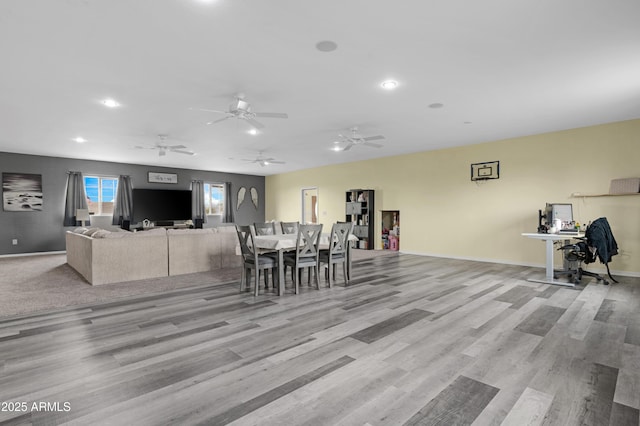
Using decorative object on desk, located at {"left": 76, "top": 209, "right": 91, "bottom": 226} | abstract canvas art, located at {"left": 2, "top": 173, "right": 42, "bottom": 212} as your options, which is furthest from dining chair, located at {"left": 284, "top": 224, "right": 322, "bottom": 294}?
abstract canvas art, located at {"left": 2, "top": 173, "right": 42, "bottom": 212}

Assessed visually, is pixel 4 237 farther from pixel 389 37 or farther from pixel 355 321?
pixel 389 37

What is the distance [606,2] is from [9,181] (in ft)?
38.8

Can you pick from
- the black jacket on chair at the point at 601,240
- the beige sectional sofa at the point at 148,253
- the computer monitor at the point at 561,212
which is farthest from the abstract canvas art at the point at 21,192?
the black jacket on chair at the point at 601,240

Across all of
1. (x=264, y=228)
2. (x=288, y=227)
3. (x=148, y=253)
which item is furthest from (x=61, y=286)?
(x=288, y=227)

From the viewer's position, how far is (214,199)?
39.7 feet

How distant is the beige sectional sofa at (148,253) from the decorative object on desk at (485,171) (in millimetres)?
5480

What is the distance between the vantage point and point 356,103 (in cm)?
477

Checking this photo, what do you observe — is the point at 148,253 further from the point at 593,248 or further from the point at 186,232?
the point at 593,248

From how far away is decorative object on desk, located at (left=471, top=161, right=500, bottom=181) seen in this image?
22.9 feet

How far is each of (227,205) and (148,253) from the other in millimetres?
6941

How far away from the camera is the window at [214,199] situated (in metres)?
11.9

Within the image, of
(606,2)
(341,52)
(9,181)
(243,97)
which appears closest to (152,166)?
(9,181)

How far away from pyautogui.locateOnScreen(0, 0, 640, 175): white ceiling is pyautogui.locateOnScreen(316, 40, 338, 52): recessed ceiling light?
0.06m

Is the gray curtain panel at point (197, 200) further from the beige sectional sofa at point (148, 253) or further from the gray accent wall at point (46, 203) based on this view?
the beige sectional sofa at point (148, 253)
